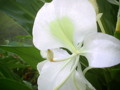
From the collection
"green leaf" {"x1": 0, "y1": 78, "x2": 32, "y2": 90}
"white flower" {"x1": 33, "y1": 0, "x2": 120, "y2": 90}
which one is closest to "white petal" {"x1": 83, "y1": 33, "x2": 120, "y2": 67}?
"white flower" {"x1": 33, "y1": 0, "x2": 120, "y2": 90}

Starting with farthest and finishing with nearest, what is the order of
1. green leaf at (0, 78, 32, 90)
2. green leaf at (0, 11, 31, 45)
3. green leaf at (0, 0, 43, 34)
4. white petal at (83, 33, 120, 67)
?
green leaf at (0, 11, 31, 45), green leaf at (0, 0, 43, 34), green leaf at (0, 78, 32, 90), white petal at (83, 33, 120, 67)

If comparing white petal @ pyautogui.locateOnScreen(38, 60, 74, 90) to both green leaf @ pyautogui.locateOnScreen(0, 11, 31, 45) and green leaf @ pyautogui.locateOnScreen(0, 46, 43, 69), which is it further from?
green leaf @ pyautogui.locateOnScreen(0, 11, 31, 45)

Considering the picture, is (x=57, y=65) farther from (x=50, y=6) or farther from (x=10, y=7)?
(x=10, y=7)

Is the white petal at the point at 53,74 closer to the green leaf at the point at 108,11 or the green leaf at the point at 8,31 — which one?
the green leaf at the point at 108,11

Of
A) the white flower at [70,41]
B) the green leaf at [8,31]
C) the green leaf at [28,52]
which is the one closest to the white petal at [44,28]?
the white flower at [70,41]

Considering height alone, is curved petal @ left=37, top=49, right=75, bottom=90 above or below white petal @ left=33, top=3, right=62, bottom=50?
below

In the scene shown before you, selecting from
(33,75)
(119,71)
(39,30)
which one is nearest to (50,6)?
(39,30)

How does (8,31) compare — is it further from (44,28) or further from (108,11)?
(44,28)
